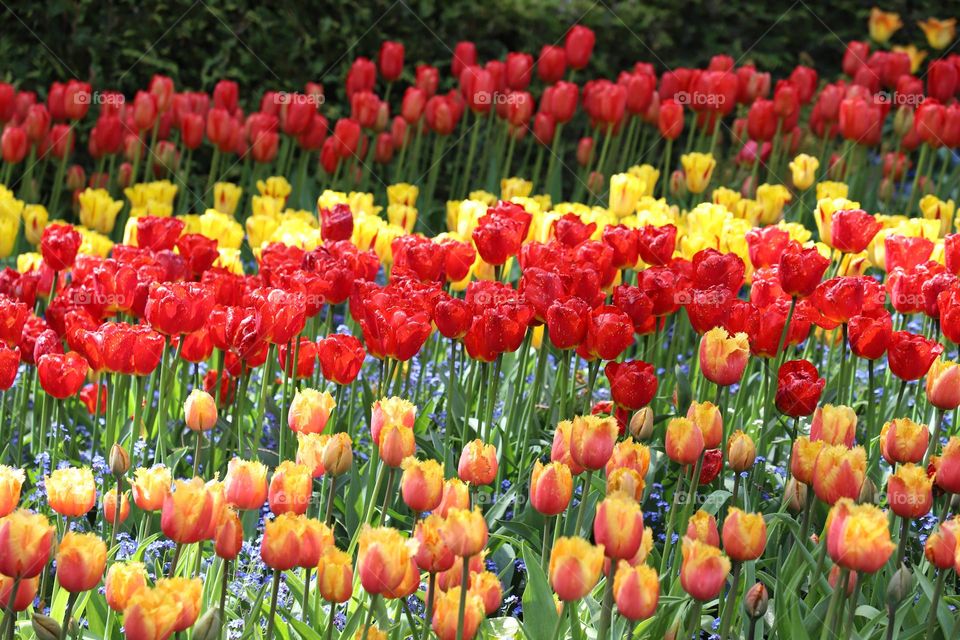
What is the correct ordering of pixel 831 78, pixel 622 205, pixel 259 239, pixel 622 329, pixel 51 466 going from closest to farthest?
pixel 622 329 → pixel 51 466 → pixel 259 239 → pixel 622 205 → pixel 831 78

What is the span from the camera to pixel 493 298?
2939 millimetres

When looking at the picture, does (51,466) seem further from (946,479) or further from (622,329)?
(946,479)

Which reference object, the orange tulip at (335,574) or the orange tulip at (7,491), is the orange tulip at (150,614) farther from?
the orange tulip at (7,491)

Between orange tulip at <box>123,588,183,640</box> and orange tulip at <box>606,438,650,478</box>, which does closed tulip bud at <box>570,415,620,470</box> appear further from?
orange tulip at <box>123,588,183,640</box>

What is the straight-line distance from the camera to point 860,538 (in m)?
1.93

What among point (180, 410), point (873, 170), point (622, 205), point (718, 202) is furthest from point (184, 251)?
point (873, 170)

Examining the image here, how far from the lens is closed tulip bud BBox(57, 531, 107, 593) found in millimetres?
1913

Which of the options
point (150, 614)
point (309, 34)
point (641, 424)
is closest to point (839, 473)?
point (641, 424)

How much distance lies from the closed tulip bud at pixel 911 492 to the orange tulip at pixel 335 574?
3.31 feet

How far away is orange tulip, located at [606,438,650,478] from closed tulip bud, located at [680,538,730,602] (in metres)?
0.41

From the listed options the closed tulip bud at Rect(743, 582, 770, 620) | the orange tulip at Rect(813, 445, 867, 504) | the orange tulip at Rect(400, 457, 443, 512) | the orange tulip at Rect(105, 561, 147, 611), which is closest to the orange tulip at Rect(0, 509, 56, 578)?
the orange tulip at Rect(105, 561, 147, 611)

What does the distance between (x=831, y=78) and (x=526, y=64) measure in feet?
10.6

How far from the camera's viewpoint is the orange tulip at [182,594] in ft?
6.10

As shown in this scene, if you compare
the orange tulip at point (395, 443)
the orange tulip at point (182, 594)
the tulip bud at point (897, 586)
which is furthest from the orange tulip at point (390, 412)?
the tulip bud at point (897, 586)
